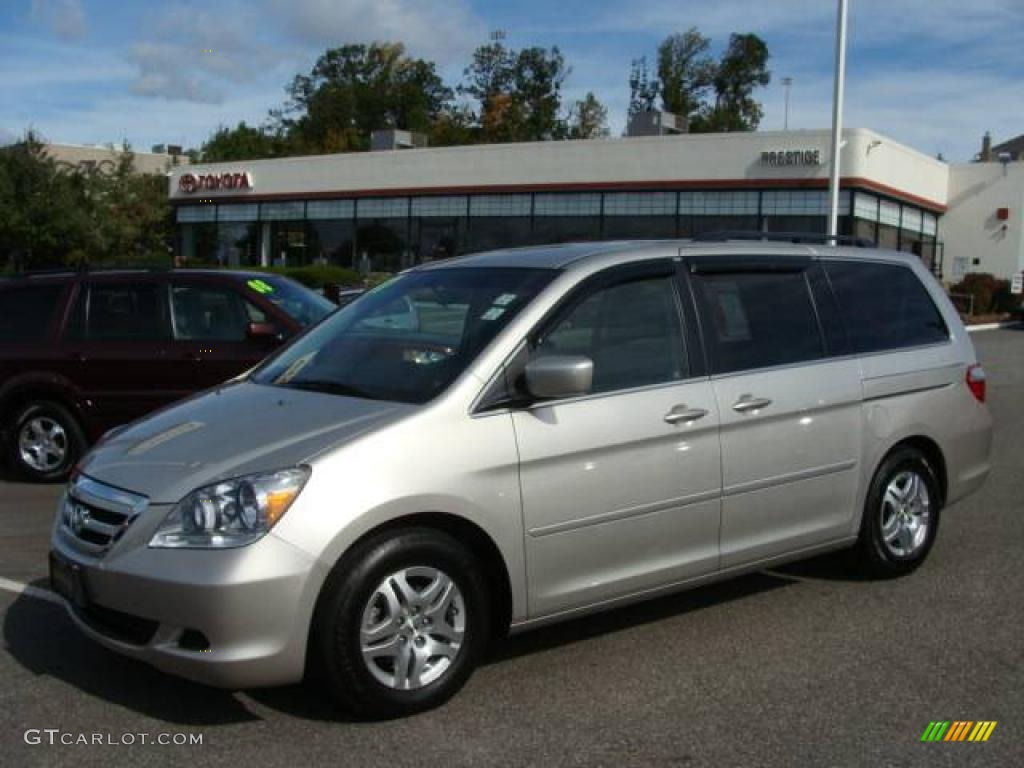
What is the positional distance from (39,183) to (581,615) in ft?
144

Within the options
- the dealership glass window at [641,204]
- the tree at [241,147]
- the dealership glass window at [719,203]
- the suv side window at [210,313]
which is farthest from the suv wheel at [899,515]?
the tree at [241,147]

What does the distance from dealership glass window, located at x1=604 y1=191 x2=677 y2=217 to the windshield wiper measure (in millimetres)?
35280

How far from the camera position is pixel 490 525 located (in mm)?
4207

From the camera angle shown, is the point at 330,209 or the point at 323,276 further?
the point at 330,209

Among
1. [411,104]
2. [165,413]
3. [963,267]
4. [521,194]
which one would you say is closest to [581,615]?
[165,413]

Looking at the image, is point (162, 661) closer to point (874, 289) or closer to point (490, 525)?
point (490, 525)

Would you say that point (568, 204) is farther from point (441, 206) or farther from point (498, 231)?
point (441, 206)

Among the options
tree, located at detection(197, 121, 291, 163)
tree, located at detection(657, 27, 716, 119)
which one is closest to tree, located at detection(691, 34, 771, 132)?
tree, located at detection(657, 27, 716, 119)

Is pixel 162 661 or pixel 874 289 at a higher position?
pixel 874 289

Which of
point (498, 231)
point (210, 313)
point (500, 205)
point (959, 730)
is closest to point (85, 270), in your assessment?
point (210, 313)

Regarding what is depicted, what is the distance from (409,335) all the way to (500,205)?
38.0 m

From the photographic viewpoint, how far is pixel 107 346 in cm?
880

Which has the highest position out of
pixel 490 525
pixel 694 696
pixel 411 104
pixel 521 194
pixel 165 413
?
pixel 411 104

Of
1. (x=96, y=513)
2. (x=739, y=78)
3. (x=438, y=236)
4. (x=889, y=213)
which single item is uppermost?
(x=739, y=78)
